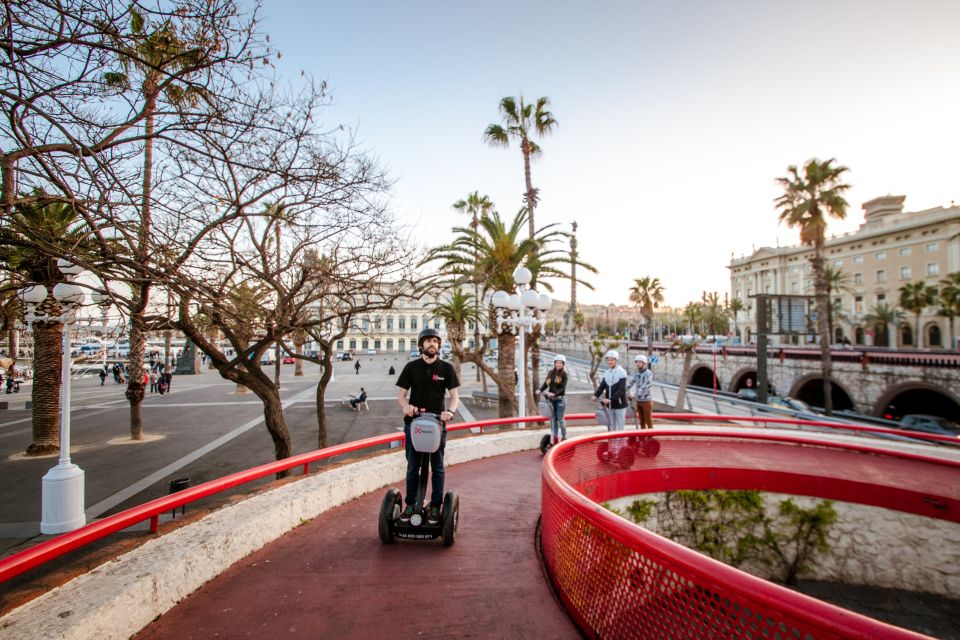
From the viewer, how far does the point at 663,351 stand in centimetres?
4950

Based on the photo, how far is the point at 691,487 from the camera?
6820 millimetres

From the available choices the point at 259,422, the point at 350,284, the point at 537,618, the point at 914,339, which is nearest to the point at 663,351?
the point at 914,339

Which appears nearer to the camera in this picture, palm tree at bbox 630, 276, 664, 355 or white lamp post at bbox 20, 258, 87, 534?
white lamp post at bbox 20, 258, 87, 534

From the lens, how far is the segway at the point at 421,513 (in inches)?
153

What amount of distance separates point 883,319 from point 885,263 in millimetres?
9360

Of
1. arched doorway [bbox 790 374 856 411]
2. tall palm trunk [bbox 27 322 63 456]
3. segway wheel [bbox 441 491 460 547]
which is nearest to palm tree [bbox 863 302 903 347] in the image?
arched doorway [bbox 790 374 856 411]

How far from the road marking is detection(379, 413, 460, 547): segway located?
7.62 meters

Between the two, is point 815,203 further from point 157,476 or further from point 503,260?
point 157,476

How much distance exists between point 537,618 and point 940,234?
260ft

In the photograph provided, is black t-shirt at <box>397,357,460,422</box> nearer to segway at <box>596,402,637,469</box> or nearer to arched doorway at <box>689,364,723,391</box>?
segway at <box>596,402,637,469</box>

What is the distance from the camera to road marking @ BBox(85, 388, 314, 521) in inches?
334

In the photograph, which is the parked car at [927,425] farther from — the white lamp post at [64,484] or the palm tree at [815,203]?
the white lamp post at [64,484]

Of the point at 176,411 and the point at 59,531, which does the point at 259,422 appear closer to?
the point at 176,411

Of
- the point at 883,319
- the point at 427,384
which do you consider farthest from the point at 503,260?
the point at 883,319
